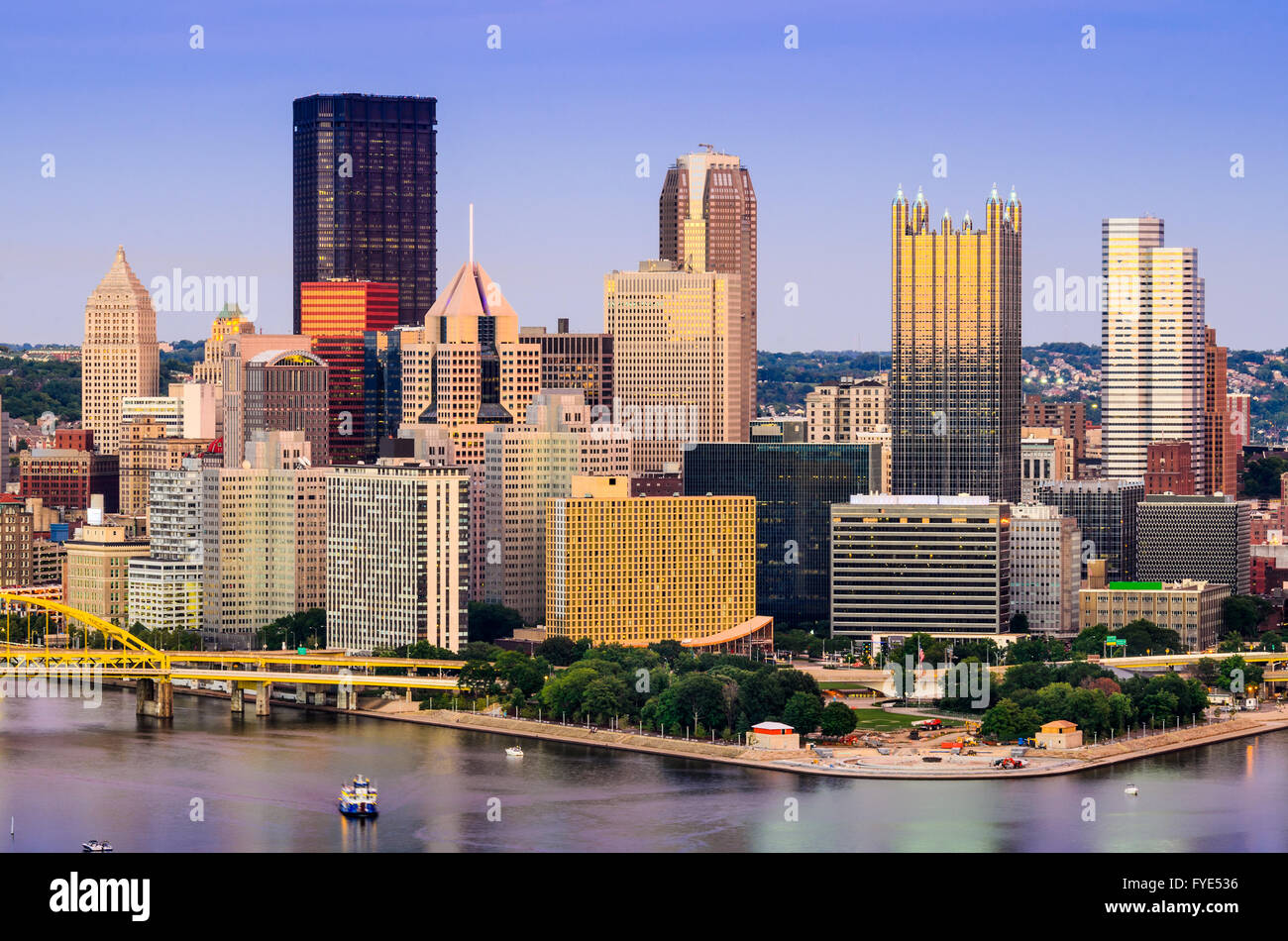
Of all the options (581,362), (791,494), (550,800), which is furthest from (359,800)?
(581,362)

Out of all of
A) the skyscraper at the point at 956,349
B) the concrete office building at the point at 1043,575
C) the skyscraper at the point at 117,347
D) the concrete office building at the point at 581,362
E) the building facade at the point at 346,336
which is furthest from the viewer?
the skyscraper at the point at 117,347

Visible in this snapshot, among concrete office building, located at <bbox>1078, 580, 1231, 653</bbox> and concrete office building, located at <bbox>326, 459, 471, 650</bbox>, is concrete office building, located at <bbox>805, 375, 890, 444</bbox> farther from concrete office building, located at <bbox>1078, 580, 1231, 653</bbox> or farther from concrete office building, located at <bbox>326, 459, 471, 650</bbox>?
concrete office building, located at <bbox>326, 459, 471, 650</bbox>

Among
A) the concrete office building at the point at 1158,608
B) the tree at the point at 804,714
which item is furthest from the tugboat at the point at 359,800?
the concrete office building at the point at 1158,608

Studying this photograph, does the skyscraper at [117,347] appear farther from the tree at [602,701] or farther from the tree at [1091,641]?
the tree at [602,701]
